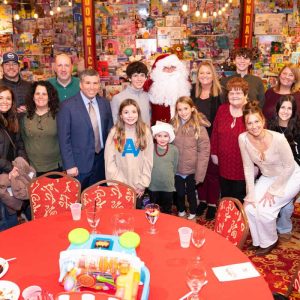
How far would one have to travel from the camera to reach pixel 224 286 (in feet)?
6.38

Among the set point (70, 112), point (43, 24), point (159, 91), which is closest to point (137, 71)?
point (159, 91)

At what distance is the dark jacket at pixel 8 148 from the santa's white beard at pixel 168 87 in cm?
159

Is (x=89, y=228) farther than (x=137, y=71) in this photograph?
No

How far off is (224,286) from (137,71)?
2.74 meters

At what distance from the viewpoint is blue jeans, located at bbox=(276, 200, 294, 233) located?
13.2 ft

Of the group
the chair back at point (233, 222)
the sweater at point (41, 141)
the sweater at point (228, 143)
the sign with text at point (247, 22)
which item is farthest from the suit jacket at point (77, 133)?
the sign with text at point (247, 22)

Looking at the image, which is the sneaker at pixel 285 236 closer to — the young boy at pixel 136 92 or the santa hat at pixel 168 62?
the young boy at pixel 136 92

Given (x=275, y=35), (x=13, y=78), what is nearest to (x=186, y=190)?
(x=13, y=78)

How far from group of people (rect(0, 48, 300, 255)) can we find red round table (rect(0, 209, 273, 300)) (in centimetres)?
122

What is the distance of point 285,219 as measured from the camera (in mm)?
4098

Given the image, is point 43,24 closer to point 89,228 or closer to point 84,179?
point 84,179

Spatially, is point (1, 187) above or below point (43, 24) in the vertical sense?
below

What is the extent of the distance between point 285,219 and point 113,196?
79.3 inches

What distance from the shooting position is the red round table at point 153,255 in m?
1.92
